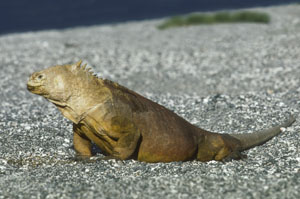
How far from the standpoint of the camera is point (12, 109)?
11.6 m

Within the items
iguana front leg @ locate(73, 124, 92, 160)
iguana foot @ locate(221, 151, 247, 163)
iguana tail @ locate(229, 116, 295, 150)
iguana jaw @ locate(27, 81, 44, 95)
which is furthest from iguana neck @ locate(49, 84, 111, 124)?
iguana tail @ locate(229, 116, 295, 150)

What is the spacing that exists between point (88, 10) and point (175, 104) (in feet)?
106

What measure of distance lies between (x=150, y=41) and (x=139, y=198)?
18088 millimetres

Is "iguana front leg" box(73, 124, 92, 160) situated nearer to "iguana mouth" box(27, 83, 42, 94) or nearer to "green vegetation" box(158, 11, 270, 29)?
"iguana mouth" box(27, 83, 42, 94)

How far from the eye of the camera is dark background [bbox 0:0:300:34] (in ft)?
128

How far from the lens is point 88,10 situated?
42781 mm

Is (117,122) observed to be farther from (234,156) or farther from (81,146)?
(234,156)

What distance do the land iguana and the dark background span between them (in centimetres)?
3101

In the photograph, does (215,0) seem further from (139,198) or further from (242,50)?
(139,198)

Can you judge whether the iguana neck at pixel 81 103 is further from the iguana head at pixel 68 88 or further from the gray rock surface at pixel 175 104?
the gray rock surface at pixel 175 104

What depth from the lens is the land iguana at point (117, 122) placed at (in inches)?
263

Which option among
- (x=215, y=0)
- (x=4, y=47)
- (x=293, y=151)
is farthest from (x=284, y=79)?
(x=215, y=0)

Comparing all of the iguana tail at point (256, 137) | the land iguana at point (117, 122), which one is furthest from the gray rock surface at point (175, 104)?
the land iguana at point (117, 122)

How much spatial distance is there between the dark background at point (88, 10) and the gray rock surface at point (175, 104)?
13300mm
